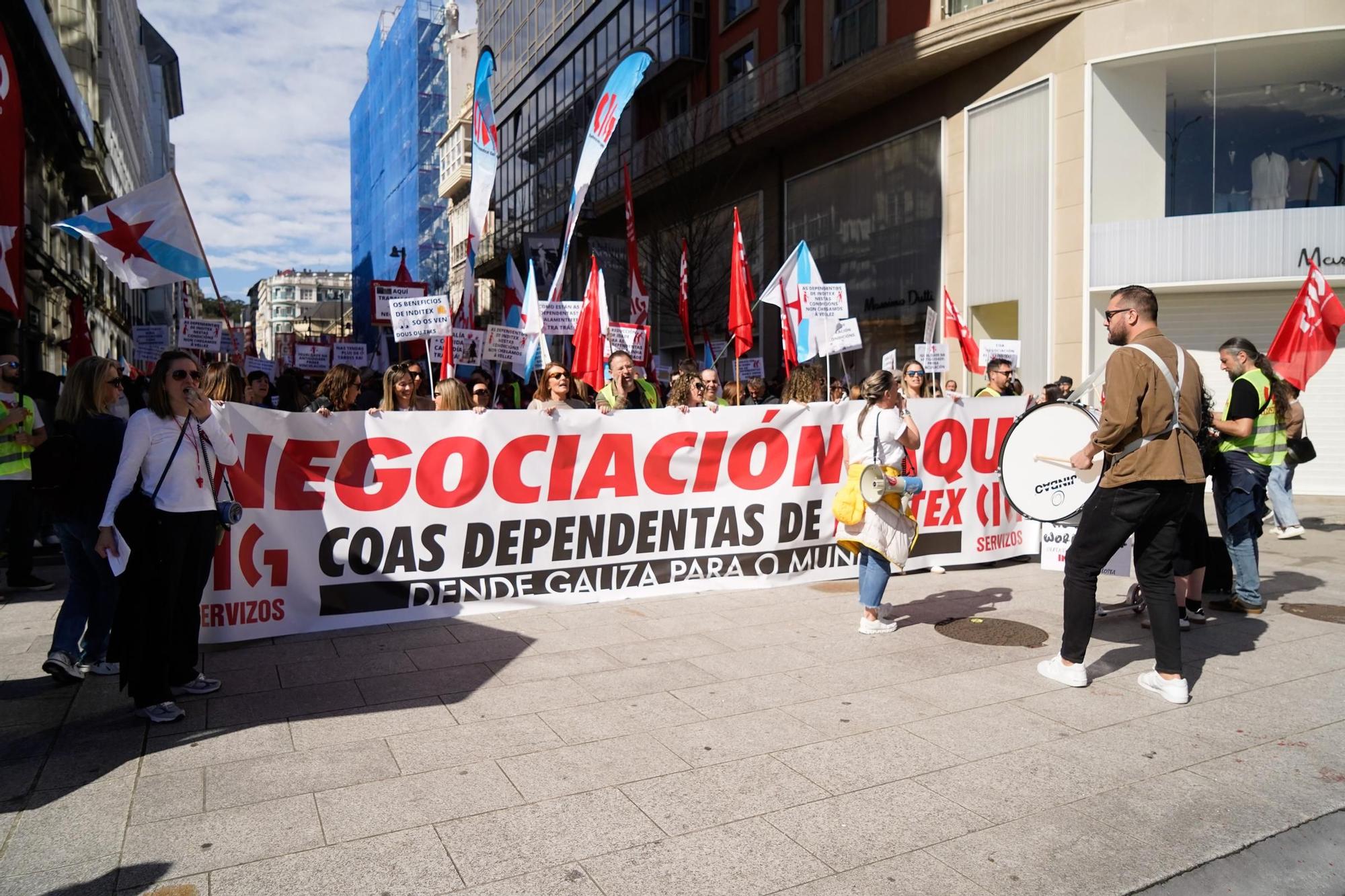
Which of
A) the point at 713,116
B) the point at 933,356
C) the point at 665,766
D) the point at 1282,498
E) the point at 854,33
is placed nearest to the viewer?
the point at 665,766

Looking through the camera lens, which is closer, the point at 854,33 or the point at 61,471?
the point at 61,471

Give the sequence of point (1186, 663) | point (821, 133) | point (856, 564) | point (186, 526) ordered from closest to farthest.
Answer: point (186, 526) → point (1186, 663) → point (856, 564) → point (821, 133)

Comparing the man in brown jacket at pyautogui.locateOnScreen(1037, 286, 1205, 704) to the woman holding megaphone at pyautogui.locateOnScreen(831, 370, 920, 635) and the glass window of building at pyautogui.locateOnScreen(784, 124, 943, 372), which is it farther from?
the glass window of building at pyautogui.locateOnScreen(784, 124, 943, 372)

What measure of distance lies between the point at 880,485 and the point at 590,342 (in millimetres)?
4700

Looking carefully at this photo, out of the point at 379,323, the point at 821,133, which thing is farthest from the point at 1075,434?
the point at 821,133

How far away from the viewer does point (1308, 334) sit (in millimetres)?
7961

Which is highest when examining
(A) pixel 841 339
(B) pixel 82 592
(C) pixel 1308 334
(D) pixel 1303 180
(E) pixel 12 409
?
(D) pixel 1303 180

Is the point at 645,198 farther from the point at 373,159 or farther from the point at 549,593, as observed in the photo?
the point at 373,159

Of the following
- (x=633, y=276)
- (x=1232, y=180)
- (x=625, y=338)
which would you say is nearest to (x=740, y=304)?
(x=625, y=338)

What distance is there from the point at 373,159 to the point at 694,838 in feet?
215

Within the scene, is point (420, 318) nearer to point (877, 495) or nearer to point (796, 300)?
point (796, 300)

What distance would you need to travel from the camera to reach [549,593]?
7105mm

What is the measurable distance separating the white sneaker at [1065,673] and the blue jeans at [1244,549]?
2.33 m

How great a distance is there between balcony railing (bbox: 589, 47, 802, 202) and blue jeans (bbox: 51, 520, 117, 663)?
19173 millimetres
